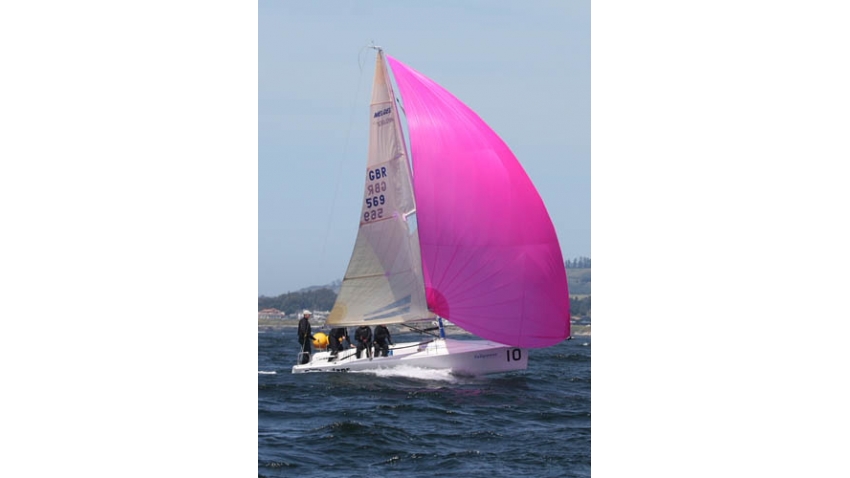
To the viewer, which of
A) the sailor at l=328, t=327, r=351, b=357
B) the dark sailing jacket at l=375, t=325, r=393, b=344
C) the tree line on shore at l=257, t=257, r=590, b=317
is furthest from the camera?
the sailor at l=328, t=327, r=351, b=357

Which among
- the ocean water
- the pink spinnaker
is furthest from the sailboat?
the ocean water

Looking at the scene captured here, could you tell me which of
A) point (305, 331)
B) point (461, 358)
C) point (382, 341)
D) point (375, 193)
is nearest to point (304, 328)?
point (305, 331)

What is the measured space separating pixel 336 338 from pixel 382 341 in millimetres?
1153

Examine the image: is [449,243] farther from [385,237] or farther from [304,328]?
[304,328]

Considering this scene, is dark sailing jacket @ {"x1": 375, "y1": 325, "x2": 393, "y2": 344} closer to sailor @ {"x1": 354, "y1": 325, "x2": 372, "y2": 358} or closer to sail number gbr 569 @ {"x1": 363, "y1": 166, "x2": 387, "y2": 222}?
sailor @ {"x1": 354, "y1": 325, "x2": 372, "y2": 358}

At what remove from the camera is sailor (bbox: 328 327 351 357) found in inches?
791

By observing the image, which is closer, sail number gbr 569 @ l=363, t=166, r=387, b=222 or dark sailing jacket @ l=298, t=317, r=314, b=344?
sail number gbr 569 @ l=363, t=166, r=387, b=222

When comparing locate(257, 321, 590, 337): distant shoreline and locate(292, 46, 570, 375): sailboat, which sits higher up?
locate(292, 46, 570, 375): sailboat

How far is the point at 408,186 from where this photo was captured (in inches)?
768
